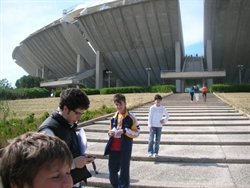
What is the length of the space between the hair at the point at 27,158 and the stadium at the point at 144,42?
104ft

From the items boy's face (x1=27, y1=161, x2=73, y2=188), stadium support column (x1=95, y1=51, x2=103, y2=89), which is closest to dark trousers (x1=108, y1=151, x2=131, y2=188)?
boy's face (x1=27, y1=161, x2=73, y2=188)

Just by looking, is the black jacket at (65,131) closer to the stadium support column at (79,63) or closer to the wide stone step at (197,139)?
the wide stone step at (197,139)

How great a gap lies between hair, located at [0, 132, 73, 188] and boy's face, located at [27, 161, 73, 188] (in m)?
0.02

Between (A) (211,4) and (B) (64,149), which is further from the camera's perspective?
(A) (211,4)

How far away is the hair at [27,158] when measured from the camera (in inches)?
40.6

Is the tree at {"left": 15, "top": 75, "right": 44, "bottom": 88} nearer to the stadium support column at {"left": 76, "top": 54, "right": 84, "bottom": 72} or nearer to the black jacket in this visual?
the stadium support column at {"left": 76, "top": 54, "right": 84, "bottom": 72}

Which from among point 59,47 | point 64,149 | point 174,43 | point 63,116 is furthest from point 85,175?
point 59,47

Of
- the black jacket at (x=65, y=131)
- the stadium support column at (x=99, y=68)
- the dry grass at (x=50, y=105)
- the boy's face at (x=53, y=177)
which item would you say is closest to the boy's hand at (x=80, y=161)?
the black jacket at (x=65, y=131)

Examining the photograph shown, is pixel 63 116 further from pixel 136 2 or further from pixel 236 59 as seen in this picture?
pixel 236 59

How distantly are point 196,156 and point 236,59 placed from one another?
36.1 meters

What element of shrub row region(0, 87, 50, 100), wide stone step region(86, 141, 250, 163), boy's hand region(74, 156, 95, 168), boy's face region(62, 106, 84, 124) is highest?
shrub row region(0, 87, 50, 100)

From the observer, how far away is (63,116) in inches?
81.7

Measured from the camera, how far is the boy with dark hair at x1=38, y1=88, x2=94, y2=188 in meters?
1.96

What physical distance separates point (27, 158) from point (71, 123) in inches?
42.4
